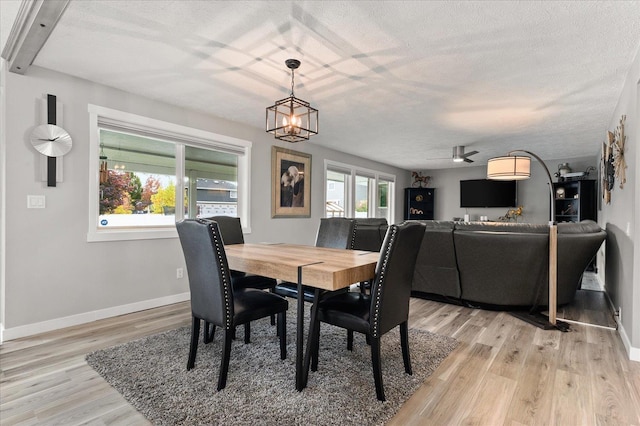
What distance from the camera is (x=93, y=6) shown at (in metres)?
1.97

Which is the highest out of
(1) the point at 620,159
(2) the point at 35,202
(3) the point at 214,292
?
(1) the point at 620,159

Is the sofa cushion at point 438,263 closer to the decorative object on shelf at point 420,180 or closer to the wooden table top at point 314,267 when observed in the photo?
the wooden table top at point 314,267

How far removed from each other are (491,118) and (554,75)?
51.8 inches

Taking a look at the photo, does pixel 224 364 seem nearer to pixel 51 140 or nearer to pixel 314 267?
pixel 314 267

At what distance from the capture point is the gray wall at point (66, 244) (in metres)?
2.70

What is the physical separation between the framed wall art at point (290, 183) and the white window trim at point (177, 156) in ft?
1.60

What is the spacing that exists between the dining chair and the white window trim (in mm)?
841

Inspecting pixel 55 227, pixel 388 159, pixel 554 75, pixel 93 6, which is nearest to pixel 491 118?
pixel 554 75

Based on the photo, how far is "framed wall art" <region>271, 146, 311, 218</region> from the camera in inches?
196

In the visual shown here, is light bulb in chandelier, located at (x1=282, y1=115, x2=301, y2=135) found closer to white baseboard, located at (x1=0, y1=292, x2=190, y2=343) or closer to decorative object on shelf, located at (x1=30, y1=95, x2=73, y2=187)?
decorative object on shelf, located at (x1=30, y1=95, x2=73, y2=187)

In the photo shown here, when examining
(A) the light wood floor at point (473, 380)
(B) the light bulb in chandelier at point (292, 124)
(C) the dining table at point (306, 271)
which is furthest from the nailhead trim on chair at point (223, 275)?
(B) the light bulb in chandelier at point (292, 124)

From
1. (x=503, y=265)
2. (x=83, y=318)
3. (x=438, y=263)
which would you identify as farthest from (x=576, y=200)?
(x=83, y=318)

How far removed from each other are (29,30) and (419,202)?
804 cm

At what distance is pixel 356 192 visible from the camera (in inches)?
280
